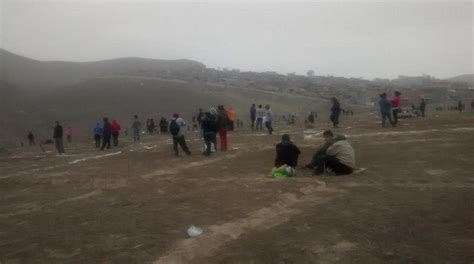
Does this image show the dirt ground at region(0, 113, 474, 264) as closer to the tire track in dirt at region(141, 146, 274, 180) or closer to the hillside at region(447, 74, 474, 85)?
the tire track in dirt at region(141, 146, 274, 180)

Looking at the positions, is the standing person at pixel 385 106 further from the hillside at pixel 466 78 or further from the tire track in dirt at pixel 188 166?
the hillside at pixel 466 78

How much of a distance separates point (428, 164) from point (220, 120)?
7.29m

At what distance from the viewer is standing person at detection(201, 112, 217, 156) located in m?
16.3

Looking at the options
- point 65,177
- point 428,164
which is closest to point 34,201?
point 65,177

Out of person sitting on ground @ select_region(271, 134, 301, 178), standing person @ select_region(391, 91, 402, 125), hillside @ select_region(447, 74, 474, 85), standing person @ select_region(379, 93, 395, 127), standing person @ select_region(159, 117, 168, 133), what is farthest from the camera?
hillside @ select_region(447, 74, 474, 85)

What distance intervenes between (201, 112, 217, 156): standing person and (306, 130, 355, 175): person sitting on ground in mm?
5662

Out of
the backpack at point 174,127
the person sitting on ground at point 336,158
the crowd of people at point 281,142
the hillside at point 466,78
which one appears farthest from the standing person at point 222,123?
the hillside at point 466,78

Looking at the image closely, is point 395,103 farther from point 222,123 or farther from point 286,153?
point 286,153

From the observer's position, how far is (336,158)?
11227mm

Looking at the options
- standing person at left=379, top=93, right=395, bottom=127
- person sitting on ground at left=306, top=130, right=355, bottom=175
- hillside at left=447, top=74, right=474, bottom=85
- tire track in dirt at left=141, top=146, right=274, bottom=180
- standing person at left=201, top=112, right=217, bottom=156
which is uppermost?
hillside at left=447, top=74, right=474, bottom=85

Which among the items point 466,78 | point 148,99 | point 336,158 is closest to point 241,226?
point 336,158

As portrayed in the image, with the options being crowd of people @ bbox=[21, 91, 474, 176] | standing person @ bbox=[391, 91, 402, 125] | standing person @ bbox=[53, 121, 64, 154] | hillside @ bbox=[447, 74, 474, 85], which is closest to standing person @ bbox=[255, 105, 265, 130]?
crowd of people @ bbox=[21, 91, 474, 176]

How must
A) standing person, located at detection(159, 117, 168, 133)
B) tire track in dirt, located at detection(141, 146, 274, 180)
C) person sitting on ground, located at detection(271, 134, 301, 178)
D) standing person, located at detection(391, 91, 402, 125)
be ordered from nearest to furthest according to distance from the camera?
1. person sitting on ground, located at detection(271, 134, 301, 178)
2. tire track in dirt, located at detection(141, 146, 274, 180)
3. standing person, located at detection(391, 91, 402, 125)
4. standing person, located at detection(159, 117, 168, 133)

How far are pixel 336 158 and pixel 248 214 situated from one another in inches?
154
